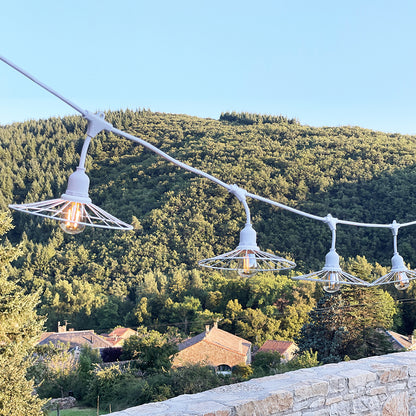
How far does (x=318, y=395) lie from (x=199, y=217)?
46.6 meters

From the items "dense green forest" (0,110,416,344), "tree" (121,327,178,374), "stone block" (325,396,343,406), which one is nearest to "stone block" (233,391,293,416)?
"stone block" (325,396,343,406)

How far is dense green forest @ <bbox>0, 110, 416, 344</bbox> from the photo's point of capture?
116 ft

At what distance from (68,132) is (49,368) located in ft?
170

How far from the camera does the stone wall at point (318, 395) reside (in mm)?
2973

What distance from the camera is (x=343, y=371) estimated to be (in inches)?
144

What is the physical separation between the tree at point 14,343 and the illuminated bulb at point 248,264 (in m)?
8.47

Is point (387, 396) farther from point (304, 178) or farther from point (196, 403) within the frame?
point (304, 178)

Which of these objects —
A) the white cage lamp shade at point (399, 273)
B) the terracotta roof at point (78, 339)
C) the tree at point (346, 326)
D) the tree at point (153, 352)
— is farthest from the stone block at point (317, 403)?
the terracotta roof at point (78, 339)

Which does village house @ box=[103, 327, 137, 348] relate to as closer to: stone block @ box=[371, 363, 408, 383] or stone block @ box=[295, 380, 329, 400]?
stone block @ box=[371, 363, 408, 383]

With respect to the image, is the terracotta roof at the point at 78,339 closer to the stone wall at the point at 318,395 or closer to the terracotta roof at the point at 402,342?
the terracotta roof at the point at 402,342

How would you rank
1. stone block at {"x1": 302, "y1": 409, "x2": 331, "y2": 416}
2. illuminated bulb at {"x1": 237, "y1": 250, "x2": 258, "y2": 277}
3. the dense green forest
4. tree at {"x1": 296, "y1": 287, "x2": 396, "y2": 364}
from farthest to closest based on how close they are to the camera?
1. the dense green forest
2. tree at {"x1": 296, "y1": 287, "x2": 396, "y2": 364}
3. stone block at {"x1": 302, "y1": 409, "x2": 331, "y2": 416}
4. illuminated bulb at {"x1": 237, "y1": 250, "x2": 258, "y2": 277}

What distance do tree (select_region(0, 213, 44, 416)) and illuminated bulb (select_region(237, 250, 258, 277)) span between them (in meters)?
8.47

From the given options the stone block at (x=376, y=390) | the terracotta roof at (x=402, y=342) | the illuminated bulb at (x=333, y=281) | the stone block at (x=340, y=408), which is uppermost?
the illuminated bulb at (x=333, y=281)

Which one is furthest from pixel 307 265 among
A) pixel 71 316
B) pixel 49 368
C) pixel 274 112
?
pixel 274 112
